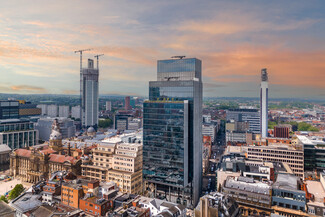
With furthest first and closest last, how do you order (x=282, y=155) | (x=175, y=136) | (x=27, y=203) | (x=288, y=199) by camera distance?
(x=282, y=155)
(x=175, y=136)
(x=27, y=203)
(x=288, y=199)

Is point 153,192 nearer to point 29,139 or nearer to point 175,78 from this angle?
point 175,78

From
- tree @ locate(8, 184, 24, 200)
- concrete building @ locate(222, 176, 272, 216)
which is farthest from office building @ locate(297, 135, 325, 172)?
tree @ locate(8, 184, 24, 200)

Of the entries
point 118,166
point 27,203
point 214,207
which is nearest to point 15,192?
point 27,203

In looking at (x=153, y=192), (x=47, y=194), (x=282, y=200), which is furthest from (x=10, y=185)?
(x=282, y=200)

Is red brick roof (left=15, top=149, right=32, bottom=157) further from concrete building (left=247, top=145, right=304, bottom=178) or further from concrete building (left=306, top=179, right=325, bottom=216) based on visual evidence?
concrete building (left=306, top=179, right=325, bottom=216)

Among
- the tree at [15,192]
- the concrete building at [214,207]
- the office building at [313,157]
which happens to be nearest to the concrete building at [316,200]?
the concrete building at [214,207]

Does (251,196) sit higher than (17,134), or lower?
lower

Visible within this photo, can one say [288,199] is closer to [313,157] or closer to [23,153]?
[313,157]
